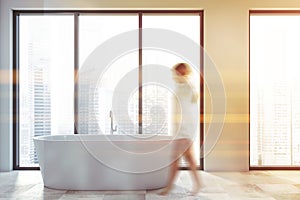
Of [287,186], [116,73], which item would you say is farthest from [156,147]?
[116,73]

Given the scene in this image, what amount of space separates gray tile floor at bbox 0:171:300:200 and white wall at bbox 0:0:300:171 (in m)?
0.45

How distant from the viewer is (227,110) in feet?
17.5

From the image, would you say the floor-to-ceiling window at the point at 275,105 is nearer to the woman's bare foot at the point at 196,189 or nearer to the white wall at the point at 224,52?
the white wall at the point at 224,52

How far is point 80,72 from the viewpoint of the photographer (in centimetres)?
555

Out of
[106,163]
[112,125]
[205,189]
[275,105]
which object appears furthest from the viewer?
[275,105]

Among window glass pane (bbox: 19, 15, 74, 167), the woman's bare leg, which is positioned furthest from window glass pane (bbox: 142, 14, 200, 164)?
the woman's bare leg

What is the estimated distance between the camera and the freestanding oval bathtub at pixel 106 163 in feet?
13.0

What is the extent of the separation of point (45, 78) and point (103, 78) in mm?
824

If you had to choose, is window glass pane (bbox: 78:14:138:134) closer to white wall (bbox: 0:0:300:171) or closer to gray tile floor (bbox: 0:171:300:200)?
white wall (bbox: 0:0:300:171)

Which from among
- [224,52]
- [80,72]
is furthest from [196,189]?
[80,72]

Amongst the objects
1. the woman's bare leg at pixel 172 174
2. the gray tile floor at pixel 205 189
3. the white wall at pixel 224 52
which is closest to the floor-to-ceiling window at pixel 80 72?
the white wall at pixel 224 52

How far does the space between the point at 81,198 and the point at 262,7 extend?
3517 mm

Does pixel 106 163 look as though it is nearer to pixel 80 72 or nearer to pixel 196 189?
pixel 196 189

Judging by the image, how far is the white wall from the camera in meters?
5.33
